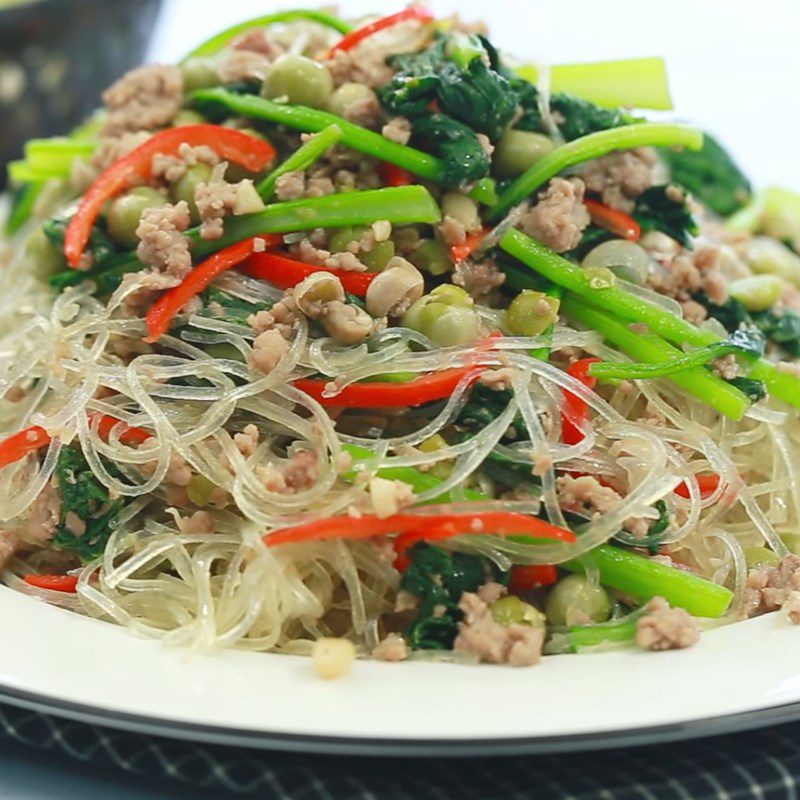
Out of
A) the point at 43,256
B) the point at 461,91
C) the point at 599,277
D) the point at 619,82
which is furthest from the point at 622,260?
the point at 43,256

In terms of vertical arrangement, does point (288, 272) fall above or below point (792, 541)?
above

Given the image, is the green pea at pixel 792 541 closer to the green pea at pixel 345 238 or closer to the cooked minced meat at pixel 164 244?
the green pea at pixel 345 238

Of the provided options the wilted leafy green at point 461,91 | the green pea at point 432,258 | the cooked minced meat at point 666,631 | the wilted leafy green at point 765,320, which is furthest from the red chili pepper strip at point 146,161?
the cooked minced meat at point 666,631

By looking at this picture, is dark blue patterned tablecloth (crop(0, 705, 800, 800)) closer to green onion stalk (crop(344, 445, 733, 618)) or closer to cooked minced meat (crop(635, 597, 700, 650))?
cooked minced meat (crop(635, 597, 700, 650))

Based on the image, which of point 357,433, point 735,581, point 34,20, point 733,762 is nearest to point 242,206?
point 357,433

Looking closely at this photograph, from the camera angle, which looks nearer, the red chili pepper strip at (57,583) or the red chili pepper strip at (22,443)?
the red chili pepper strip at (57,583)

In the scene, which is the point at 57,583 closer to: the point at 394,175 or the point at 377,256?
the point at 377,256

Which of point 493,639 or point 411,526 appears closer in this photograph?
point 493,639
